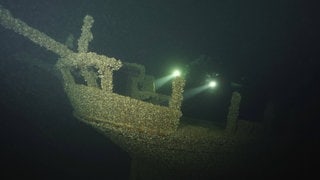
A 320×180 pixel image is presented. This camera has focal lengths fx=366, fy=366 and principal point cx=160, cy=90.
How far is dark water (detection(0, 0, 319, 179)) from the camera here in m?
9.55

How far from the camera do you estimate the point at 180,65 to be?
1209 centimetres

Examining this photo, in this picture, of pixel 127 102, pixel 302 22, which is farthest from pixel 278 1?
pixel 127 102

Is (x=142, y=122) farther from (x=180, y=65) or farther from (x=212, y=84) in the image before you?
(x=180, y=65)

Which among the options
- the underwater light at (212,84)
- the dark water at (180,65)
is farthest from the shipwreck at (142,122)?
the underwater light at (212,84)

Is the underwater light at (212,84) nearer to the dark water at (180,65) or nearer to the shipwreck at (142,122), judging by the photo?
the dark water at (180,65)

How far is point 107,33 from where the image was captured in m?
11.5

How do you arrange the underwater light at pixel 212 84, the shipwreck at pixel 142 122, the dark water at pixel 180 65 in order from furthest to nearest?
the underwater light at pixel 212 84, the dark water at pixel 180 65, the shipwreck at pixel 142 122

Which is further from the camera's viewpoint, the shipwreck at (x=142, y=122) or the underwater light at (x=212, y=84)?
the underwater light at (x=212, y=84)

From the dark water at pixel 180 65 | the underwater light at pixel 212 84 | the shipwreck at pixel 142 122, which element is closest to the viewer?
the shipwreck at pixel 142 122

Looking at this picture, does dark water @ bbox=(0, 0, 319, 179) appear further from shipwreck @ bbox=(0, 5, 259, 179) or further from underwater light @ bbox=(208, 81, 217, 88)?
shipwreck @ bbox=(0, 5, 259, 179)

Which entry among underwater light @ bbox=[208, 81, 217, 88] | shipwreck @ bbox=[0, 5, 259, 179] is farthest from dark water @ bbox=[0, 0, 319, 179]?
shipwreck @ bbox=[0, 5, 259, 179]

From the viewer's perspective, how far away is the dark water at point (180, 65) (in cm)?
955

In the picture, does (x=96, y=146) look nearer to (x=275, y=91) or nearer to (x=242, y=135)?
(x=242, y=135)

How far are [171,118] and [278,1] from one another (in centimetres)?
466
